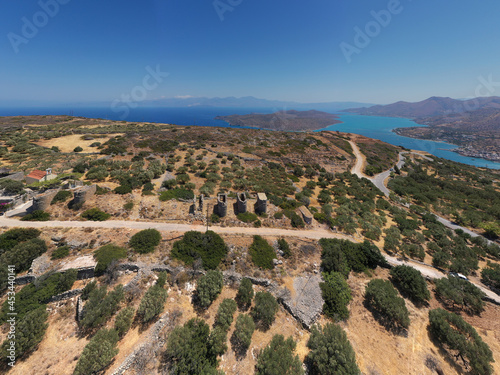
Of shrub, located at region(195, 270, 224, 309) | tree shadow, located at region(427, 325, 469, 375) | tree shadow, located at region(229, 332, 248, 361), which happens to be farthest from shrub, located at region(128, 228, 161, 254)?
tree shadow, located at region(427, 325, 469, 375)

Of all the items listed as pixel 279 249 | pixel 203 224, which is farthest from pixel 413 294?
pixel 203 224

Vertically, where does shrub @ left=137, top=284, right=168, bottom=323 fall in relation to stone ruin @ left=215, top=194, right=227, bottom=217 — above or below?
below

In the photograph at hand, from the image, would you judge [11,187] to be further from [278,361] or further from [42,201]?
[278,361]

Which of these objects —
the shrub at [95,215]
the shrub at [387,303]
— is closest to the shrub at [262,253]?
the shrub at [387,303]

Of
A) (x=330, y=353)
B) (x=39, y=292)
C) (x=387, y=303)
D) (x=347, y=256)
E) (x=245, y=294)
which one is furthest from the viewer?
(x=347, y=256)

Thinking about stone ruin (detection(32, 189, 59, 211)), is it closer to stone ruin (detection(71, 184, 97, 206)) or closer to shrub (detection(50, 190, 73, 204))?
shrub (detection(50, 190, 73, 204))

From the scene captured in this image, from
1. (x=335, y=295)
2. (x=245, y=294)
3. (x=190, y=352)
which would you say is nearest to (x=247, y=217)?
(x=245, y=294)
